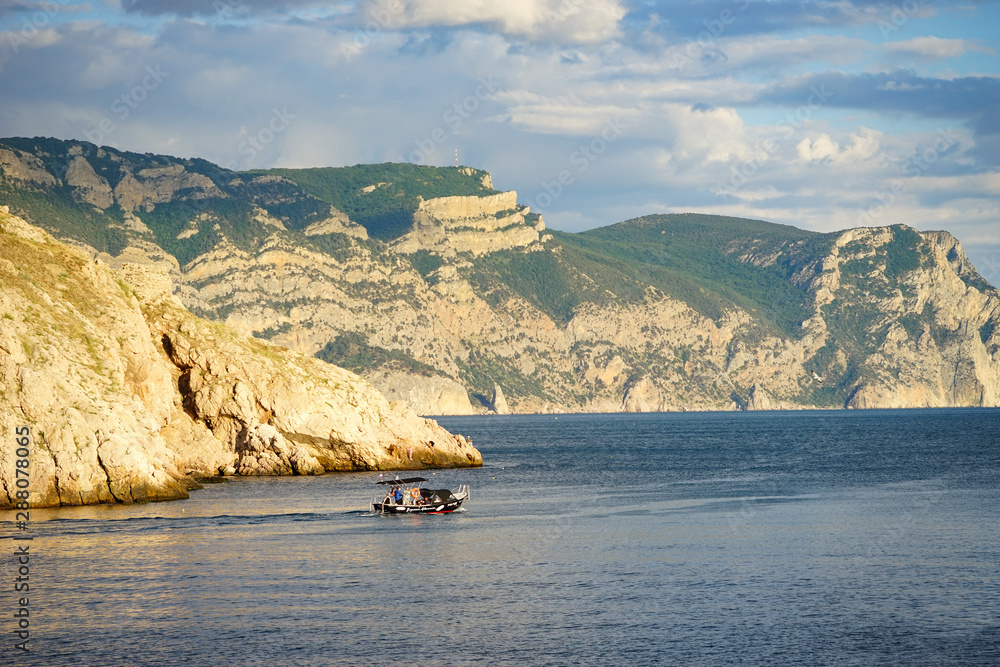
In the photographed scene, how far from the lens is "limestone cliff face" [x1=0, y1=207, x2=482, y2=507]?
6669 centimetres

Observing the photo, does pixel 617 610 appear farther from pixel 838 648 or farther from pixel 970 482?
pixel 970 482

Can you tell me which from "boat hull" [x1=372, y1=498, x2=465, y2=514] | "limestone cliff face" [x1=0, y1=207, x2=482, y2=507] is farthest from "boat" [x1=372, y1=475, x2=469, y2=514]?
"limestone cliff face" [x1=0, y1=207, x2=482, y2=507]

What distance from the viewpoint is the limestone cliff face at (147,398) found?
66688 mm

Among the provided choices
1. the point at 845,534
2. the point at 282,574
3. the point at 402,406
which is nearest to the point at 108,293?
the point at 402,406

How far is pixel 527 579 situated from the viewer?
154ft

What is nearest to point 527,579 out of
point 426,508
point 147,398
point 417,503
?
point 426,508

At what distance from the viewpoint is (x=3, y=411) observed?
64.1 meters

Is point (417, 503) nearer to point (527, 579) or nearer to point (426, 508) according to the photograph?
point (426, 508)

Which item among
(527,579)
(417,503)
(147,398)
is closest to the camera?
(527,579)

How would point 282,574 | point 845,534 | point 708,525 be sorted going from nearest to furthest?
point 282,574 → point 845,534 → point 708,525

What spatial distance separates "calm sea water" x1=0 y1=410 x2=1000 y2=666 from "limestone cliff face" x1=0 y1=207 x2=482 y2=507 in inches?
137

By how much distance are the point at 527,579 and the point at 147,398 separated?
165 ft

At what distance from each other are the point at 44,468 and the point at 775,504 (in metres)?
48.4

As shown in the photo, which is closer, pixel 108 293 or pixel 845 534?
pixel 845 534
